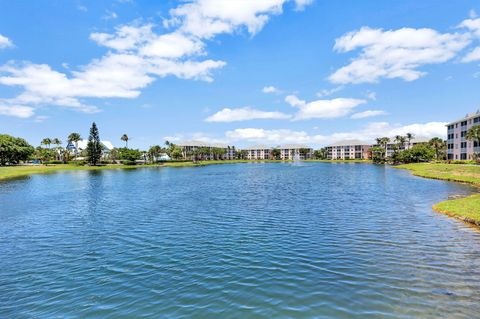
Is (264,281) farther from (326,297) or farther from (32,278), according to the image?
(32,278)

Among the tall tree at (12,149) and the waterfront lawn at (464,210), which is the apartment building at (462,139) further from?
the tall tree at (12,149)

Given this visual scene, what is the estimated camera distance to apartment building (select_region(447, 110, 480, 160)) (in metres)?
99.5

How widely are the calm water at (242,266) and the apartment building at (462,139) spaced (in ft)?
311

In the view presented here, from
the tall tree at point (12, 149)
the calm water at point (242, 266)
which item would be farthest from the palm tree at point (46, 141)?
the calm water at point (242, 266)

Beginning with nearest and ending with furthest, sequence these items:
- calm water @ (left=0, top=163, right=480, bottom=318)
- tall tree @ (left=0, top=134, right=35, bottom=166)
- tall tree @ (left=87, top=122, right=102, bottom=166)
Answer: calm water @ (left=0, top=163, right=480, bottom=318), tall tree @ (left=0, top=134, right=35, bottom=166), tall tree @ (left=87, top=122, right=102, bottom=166)

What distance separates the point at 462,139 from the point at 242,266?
411 ft

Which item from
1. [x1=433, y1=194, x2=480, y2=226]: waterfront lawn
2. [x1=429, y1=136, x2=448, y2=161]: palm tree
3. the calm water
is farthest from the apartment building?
the calm water

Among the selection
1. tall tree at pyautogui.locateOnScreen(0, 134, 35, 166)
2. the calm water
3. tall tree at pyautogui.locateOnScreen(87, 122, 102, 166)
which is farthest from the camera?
tall tree at pyautogui.locateOnScreen(87, 122, 102, 166)

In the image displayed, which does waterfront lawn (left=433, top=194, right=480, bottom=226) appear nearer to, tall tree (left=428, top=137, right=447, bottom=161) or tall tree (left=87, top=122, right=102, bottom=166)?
tall tree (left=428, top=137, right=447, bottom=161)

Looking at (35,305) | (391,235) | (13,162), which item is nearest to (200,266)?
(35,305)

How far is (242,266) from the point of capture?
614 inches

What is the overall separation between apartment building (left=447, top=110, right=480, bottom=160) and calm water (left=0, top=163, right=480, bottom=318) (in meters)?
94.8

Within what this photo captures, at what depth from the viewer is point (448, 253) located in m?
16.6

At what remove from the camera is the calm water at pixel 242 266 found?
11.3 m
